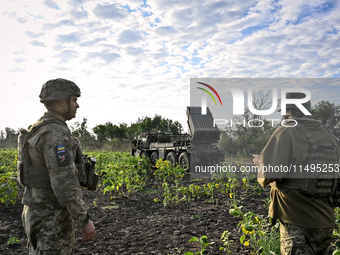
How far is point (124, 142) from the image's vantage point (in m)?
40.1

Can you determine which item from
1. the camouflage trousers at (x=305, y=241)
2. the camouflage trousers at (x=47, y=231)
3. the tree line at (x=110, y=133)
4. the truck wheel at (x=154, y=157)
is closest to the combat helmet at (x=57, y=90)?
the camouflage trousers at (x=47, y=231)

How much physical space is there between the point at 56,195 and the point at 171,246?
6.69ft

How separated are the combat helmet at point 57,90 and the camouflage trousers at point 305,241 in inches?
88.1

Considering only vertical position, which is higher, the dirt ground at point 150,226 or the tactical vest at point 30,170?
the tactical vest at point 30,170

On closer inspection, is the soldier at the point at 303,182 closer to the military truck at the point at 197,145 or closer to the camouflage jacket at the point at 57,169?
the camouflage jacket at the point at 57,169

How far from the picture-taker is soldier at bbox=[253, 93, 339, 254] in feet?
7.62

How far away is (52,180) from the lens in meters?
2.18

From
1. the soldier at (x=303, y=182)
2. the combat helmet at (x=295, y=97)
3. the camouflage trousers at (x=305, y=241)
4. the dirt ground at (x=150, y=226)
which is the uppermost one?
the combat helmet at (x=295, y=97)

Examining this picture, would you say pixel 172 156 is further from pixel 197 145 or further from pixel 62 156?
pixel 62 156

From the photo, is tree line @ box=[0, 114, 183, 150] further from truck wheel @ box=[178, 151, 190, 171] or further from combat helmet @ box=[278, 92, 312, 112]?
combat helmet @ box=[278, 92, 312, 112]

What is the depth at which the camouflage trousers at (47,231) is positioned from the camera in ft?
7.52

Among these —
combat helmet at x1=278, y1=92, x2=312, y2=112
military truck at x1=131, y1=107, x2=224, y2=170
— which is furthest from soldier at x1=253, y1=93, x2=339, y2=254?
military truck at x1=131, y1=107, x2=224, y2=170

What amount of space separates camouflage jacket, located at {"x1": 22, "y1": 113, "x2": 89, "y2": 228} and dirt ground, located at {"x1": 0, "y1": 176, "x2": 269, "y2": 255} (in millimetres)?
1713

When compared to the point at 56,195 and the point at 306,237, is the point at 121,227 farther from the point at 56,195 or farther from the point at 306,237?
the point at 306,237
